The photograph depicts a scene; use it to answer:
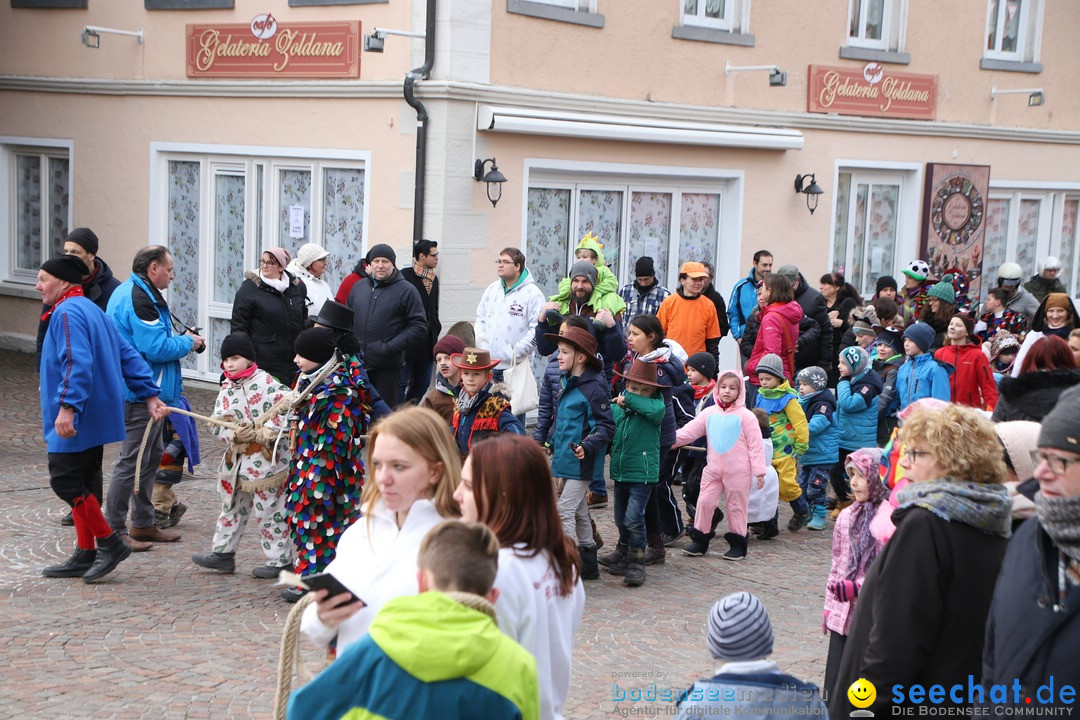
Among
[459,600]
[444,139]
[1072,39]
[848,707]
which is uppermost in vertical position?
[1072,39]

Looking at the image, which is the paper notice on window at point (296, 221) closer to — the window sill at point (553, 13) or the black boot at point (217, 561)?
the window sill at point (553, 13)

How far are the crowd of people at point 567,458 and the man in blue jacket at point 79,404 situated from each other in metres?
0.02

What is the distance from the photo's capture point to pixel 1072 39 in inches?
755

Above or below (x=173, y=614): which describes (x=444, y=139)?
A: above

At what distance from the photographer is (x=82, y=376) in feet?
23.8

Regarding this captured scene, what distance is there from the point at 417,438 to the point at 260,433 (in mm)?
3769

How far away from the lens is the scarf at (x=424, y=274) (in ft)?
39.3

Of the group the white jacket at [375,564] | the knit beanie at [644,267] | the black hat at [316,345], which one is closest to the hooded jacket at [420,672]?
the white jacket at [375,564]

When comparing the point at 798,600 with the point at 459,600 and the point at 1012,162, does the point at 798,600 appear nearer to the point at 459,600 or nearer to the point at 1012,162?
the point at 459,600

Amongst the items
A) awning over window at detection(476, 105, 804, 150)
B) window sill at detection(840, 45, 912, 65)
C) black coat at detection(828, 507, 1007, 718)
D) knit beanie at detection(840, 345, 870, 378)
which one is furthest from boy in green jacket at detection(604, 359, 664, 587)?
window sill at detection(840, 45, 912, 65)

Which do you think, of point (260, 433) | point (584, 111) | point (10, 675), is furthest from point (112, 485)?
point (584, 111)

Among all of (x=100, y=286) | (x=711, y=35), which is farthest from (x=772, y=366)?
(x=711, y=35)

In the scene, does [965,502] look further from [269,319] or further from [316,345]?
[269,319]

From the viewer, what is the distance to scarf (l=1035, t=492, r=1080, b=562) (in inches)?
134
